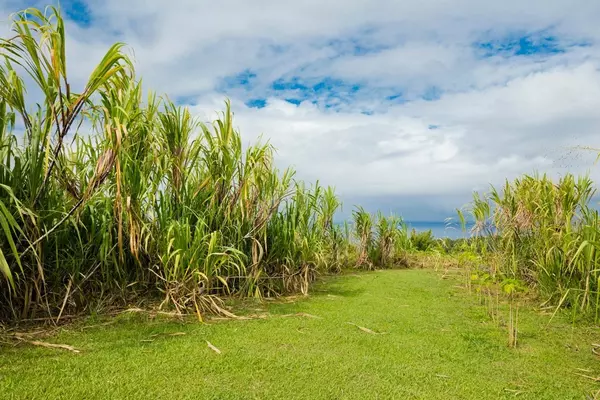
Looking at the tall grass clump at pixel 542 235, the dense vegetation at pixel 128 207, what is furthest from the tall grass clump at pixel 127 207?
the tall grass clump at pixel 542 235

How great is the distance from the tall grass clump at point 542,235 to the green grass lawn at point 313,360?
0.44 metres

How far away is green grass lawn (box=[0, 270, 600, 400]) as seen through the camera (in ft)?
7.66

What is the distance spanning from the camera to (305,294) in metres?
4.73

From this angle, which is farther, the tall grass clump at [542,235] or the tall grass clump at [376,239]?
the tall grass clump at [376,239]

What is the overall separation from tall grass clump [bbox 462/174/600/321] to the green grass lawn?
1.45 feet

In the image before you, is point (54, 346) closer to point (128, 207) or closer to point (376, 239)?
point (128, 207)

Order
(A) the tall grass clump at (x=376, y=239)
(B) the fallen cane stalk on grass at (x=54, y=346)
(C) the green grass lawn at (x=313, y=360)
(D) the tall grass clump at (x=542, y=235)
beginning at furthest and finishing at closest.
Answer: (A) the tall grass clump at (x=376, y=239) < (D) the tall grass clump at (x=542, y=235) < (B) the fallen cane stalk on grass at (x=54, y=346) < (C) the green grass lawn at (x=313, y=360)

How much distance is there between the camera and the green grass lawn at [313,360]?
234 cm

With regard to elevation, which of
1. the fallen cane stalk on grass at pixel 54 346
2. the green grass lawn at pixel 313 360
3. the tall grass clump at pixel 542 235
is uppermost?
the tall grass clump at pixel 542 235

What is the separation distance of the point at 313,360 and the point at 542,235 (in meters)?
3.06

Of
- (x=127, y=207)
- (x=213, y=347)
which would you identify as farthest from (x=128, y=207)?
(x=213, y=347)

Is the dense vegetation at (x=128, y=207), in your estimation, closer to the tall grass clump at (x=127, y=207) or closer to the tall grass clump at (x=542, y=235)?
the tall grass clump at (x=127, y=207)

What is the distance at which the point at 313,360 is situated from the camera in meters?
2.76

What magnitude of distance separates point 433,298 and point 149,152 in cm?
317
